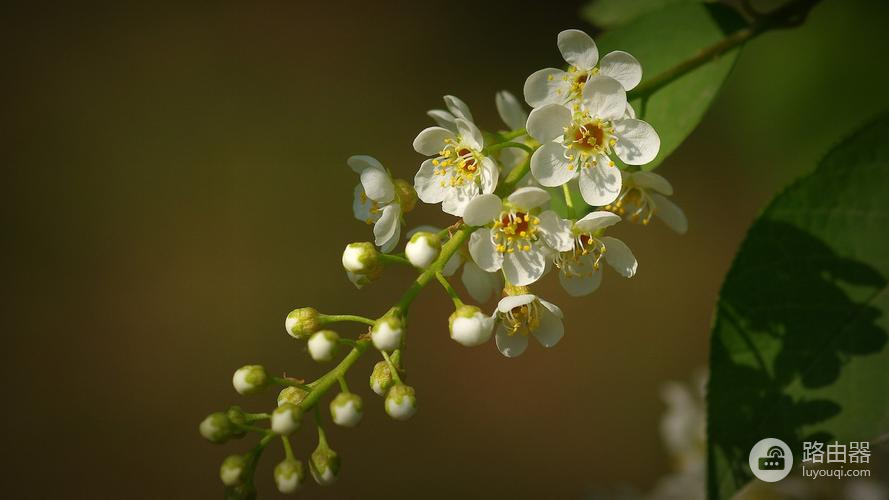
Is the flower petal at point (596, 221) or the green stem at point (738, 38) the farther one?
the green stem at point (738, 38)

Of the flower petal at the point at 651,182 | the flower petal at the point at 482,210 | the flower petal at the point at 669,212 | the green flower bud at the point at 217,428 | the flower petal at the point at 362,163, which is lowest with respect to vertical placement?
the flower petal at the point at 669,212

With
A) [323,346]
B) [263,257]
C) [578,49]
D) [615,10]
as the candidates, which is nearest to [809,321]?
[578,49]

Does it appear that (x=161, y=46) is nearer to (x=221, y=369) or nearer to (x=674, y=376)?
(x=221, y=369)

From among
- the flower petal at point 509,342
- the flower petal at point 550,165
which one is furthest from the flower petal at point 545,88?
the flower petal at point 509,342

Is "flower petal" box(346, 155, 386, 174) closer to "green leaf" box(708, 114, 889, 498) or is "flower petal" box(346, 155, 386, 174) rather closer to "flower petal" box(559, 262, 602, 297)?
"flower petal" box(559, 262, 602, 297)

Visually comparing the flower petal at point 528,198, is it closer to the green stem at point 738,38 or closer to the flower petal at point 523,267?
the flower petal at point 523,267

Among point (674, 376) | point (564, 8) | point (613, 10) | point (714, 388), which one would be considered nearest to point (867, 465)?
point (714, 388)
